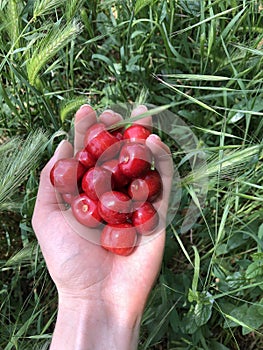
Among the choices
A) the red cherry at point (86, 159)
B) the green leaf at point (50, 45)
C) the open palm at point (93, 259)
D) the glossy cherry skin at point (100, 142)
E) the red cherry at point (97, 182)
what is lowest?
the open palm at point (93, 259)

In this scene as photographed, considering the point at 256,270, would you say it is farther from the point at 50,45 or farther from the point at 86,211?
the point at 50,45

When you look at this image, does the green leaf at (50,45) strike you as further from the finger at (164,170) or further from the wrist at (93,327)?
the wrist at (93,327)

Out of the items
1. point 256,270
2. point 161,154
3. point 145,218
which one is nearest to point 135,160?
point 161,154

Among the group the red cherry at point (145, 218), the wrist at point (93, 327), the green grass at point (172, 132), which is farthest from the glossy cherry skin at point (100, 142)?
the wrist at point (93, 327)

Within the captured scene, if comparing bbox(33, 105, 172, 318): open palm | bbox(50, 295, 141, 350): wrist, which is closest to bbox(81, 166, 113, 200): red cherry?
bbox(33, 105, 172, 318): open palm

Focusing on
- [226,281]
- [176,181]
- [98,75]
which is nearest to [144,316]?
[226,281]
